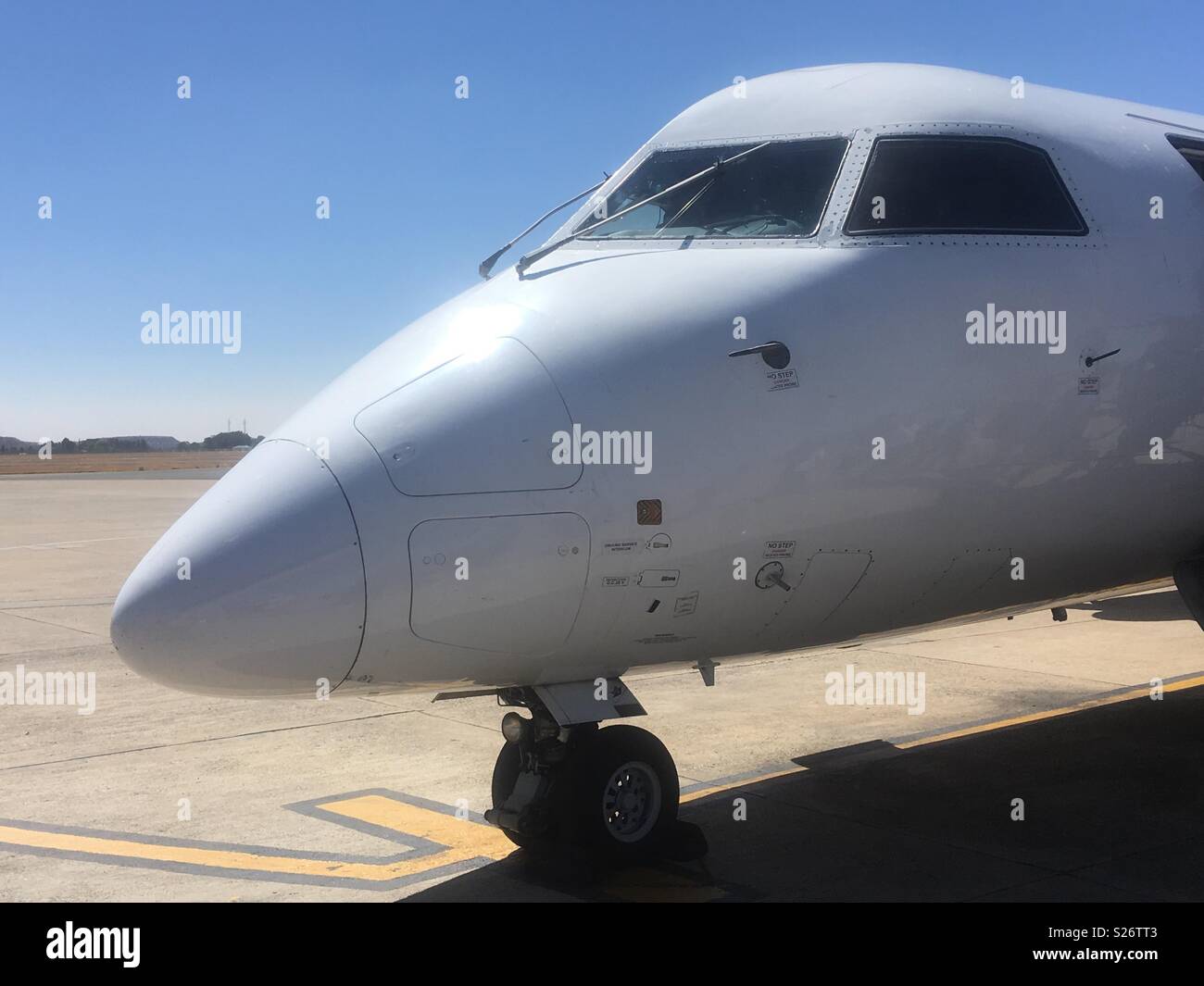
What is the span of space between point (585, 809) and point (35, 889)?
2879 millimetres

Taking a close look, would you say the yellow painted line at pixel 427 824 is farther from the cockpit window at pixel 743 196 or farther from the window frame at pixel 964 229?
the window frame at pixel 964 229

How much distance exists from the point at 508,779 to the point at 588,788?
27.3 inches

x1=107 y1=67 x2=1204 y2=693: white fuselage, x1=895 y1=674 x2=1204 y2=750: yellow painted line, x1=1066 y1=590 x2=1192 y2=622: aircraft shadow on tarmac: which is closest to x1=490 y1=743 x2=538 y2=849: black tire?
x1=107 y1=67 x2=1204 y2=693: white fuselage

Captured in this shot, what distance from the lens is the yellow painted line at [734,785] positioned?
8.04 metres

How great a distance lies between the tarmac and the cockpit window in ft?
8.35

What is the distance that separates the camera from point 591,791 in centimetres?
598

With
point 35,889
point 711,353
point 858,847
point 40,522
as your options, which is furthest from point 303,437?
point 40,522

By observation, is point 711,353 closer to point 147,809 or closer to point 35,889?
point 35,889

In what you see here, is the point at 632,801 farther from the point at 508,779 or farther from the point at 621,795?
the point at 508,779

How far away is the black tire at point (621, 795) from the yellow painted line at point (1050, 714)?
3.65m

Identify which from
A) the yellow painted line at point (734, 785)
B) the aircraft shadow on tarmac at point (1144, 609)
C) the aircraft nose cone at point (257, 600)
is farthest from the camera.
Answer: the aircraft shadow on tarmac at point (1144, 609)

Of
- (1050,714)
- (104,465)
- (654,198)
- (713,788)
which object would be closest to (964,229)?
(654,198)

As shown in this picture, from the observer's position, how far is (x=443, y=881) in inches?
257

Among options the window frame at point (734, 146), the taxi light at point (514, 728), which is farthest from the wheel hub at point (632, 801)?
the window frame at point (734, 146)
